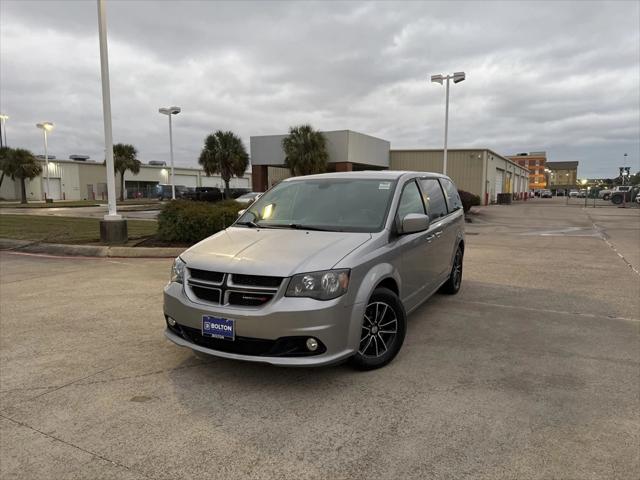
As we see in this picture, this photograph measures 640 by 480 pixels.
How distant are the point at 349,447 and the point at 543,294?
16.8 feet

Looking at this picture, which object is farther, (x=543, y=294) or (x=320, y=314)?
(x=543, y=294)

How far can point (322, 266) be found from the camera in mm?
3416

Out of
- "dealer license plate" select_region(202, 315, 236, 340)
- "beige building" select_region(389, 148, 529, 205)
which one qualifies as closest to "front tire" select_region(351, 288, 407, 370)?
"dealer license plate" select_region(202, 315, 236, 340)

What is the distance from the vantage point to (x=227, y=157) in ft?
136

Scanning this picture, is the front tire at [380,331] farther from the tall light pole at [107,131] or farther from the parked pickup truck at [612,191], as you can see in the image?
the parked pickup truck at [612,191]

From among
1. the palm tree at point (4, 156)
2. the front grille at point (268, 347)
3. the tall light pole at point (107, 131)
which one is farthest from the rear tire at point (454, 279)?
the palm tree at point (4, 156)

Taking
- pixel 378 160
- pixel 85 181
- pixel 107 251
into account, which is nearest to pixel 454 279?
pixel 107 251

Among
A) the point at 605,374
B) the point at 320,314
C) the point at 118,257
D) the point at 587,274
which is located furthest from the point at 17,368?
the point at 587,274

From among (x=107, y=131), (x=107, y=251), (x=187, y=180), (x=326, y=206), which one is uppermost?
(x=187, y=180)

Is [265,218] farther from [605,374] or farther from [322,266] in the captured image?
[605,374]

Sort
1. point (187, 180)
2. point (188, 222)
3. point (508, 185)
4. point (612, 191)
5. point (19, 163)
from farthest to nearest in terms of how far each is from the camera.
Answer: point (187, 180) → point (508, 185) → point (612, 191) → point (19, 163) → point (188, 222)

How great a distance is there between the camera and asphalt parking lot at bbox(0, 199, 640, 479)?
2.65 metres

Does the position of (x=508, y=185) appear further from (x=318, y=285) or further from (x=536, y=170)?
(x=536, y=170)

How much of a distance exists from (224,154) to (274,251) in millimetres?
39284
